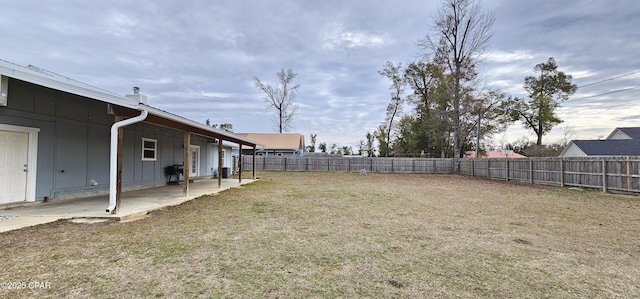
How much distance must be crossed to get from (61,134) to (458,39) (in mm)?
23457

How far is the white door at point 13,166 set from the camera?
18.7 feet

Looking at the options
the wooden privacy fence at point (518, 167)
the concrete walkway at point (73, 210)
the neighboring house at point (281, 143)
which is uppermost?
the neighboring house at point (281, 143)

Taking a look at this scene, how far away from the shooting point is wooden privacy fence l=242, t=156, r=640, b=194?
31.2ft

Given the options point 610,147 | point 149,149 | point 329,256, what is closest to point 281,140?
point 149,149

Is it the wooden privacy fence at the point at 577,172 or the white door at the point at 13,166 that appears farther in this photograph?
the wooden privacy fence at the point at 577,172

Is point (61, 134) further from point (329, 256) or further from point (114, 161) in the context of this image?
point (329, 256)

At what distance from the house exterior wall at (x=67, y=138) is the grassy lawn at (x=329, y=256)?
8.63 feet

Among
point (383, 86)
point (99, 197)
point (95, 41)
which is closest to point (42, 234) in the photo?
point (99, 197)

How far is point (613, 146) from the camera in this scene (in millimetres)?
20281

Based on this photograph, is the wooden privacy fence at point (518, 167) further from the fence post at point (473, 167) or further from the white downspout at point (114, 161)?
the white downspout at point (114, 161)

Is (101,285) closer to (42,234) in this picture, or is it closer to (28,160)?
(42,234)

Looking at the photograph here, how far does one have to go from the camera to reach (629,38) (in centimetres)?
1359

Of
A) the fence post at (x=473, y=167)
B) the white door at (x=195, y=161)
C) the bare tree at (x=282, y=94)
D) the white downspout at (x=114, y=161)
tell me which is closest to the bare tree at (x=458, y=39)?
the fence post at (x=473, y=167)

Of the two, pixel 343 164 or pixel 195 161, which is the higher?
pixel 195 161
